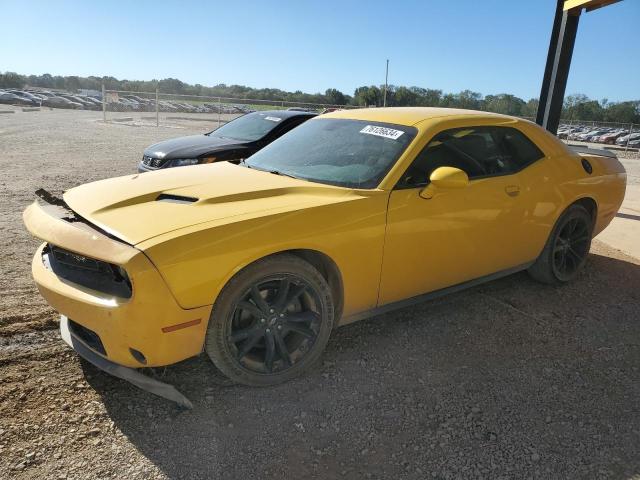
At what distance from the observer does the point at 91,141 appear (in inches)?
589

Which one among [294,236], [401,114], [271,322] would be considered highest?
[401,114]

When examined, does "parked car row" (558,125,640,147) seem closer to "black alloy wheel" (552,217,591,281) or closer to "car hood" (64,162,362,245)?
"black alloy wheel" (552,217,591,281)

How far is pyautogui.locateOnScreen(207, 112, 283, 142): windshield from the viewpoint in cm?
788

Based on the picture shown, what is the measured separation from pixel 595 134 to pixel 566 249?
31940mm

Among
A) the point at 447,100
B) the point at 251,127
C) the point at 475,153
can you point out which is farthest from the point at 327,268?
the point at 447,100

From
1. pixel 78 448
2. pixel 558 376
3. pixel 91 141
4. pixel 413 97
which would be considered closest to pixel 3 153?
pixel 91 141

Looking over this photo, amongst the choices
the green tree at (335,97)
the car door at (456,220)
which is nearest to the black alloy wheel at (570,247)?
the car door at (456,220)

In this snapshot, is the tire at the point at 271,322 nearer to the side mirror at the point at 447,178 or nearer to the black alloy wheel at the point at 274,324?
the black alloy wheel at the point at 274,324

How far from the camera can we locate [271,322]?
2652mm

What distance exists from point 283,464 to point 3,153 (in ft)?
38.6

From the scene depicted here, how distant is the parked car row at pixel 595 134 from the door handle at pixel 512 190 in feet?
90.3

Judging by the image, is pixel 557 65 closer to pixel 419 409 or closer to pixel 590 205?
pixel 590 205

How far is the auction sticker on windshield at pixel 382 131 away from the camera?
3.31m

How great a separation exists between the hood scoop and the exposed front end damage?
1.39ft
